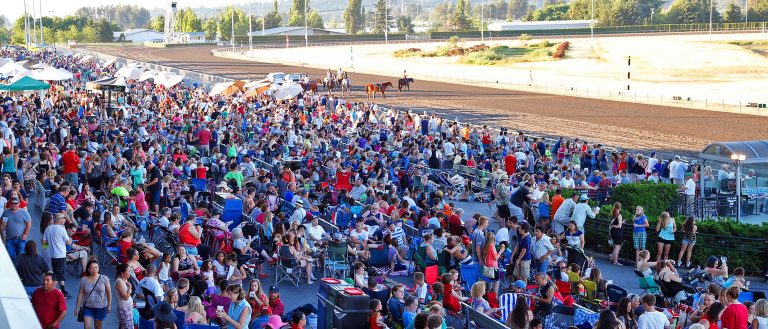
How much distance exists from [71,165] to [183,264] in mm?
7433

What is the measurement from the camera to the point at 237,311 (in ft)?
34.5

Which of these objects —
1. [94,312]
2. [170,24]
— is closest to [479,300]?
[94,312]

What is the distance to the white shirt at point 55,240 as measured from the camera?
1229 cm

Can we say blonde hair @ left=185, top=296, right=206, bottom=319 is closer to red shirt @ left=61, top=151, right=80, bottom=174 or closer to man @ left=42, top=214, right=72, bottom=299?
man @ left=42, top=214, right=72, bottom=299

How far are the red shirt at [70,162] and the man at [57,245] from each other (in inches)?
271

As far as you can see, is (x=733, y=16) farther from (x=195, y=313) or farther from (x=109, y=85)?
(x=195, y=313)

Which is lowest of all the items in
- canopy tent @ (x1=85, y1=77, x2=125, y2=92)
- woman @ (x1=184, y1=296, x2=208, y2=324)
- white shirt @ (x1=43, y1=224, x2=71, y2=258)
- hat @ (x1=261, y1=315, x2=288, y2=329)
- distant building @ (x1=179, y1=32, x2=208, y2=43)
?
hat @ (x1=261, y1=315, x2=288, y2=329)

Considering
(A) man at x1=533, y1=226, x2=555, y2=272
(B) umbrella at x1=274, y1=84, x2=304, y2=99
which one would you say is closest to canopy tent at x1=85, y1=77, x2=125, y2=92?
(B) umbrella at x1=274, y1=84, x2=304, y2=99

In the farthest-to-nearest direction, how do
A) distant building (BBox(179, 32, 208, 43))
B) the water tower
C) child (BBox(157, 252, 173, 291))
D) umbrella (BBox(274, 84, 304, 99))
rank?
distant building (BBox(179, 32, 208, 43))
the water tower
umbrella (BBox(274, 84, 304, 99))
child (BBox(157, 252, 173, 291))

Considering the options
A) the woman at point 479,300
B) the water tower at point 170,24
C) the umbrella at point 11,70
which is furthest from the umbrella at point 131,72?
the water tower at point 170,24

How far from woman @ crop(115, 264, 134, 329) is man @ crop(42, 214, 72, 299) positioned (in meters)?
2.13

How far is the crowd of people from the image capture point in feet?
35.1

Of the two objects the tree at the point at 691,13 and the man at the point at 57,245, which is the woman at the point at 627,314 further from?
the tree at the point at 691,13

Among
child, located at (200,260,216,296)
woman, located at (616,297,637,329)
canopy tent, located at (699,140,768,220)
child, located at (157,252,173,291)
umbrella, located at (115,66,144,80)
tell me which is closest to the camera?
woman, located at (616,297,637,329)
